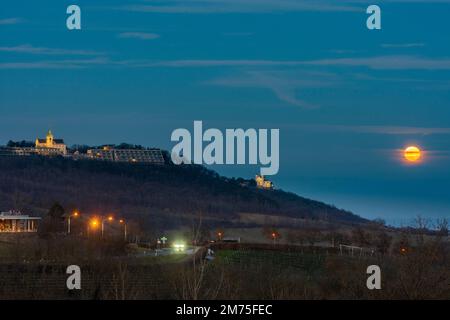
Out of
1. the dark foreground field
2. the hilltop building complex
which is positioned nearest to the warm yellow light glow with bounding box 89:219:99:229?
the dark foreground field

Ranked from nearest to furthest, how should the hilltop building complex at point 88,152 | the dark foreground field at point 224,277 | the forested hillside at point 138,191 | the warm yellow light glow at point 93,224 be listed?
the dark foreground field at point 224,277, the warm yellow light glow at point 93,224, the forested hillside at point 138,191, the hilltop building complex at point 88,152

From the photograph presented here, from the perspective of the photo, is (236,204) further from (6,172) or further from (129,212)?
(6,172)

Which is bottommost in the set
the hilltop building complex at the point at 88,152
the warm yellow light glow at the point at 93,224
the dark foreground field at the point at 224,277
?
the dark foreground field at the point at 224,277

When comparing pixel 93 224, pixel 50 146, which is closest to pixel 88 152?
pixel 50 146

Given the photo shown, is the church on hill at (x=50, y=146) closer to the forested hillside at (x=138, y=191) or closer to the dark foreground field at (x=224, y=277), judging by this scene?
the forested hillside at (x=138, y=191)

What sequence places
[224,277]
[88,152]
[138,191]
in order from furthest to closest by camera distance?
[88,152] → [138,191] → [224,277]

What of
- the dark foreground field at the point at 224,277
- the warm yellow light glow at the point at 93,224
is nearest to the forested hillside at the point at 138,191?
the warm yellow light glow at the point at 93,224

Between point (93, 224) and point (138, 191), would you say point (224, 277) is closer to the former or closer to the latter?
point (93, 224)
